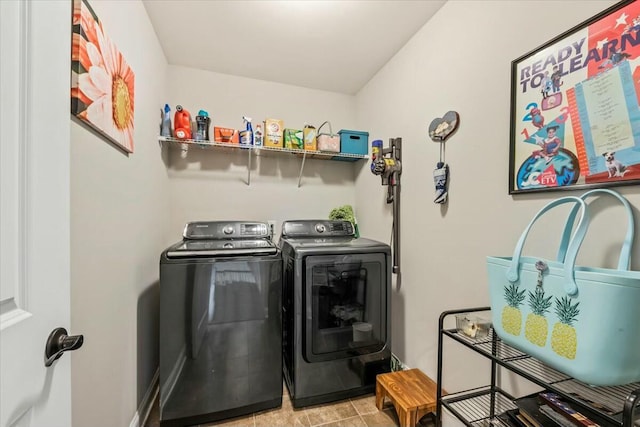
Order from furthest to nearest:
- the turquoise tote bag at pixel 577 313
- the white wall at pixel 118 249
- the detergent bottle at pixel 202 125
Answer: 1. the detergent bottle at pixel 202 125
2. the white wall at pixel 118 249
3. the turquoise tote bag at pixel 577 313

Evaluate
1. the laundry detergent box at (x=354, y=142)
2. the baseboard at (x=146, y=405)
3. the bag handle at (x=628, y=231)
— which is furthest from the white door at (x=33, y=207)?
the laundry detergent box at (x=354, y=142)

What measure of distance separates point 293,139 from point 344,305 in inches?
62.2

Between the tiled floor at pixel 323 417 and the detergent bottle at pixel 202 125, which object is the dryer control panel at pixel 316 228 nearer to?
the detergent bottle at pixel 202 125

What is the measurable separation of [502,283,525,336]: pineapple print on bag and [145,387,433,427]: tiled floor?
110cm

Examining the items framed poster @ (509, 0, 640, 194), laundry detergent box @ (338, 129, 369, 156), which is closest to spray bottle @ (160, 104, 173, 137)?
laundry detergent box @ (338, 129, 369, 156)

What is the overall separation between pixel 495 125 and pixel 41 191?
1772 millimetres

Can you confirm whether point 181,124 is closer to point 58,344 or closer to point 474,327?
point 58,344

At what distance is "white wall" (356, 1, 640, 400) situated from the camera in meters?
1.17

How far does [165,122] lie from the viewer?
7.04ft

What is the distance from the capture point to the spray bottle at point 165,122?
6.99ft

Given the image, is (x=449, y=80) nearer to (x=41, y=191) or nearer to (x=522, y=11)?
(x=522, y=11)

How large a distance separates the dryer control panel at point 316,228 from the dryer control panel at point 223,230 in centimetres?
21

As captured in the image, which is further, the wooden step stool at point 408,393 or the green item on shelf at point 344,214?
the green item on shelf at point 344,214

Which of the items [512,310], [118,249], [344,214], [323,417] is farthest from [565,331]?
Answer: [344,214]
